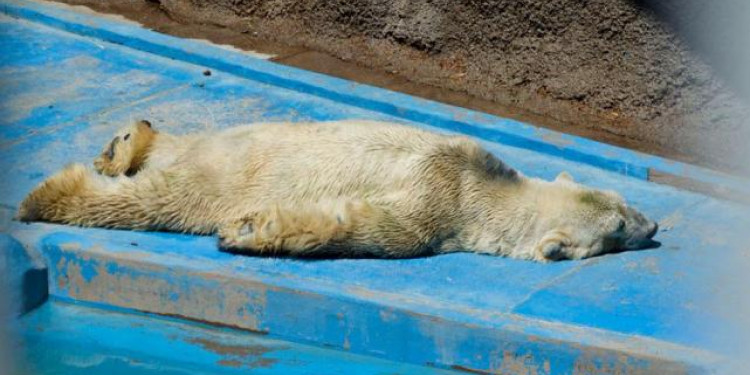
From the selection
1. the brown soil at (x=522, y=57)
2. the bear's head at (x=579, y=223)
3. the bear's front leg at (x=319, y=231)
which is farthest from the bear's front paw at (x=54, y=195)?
the brown soil at (x=522, y=57)

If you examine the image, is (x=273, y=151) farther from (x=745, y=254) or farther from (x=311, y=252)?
(x=745, y=254)

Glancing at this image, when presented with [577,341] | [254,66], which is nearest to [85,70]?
[254,66]

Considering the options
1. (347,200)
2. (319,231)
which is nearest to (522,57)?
(347,200)

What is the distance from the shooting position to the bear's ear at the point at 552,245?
15.2 feet

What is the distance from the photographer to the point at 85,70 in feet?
21.2

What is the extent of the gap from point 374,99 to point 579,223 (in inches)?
73.3

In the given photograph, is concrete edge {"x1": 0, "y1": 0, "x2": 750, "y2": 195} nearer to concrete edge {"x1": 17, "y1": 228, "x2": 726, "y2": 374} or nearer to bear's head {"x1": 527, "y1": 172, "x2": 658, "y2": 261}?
Answer: bear's head {"x1": 527, "y1": 172, "x2": 658, "y2": 261}

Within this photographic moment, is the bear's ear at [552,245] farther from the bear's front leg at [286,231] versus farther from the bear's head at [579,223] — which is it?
the bear's front leg at [286,231]

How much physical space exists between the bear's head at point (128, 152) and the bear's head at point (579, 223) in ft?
4.96

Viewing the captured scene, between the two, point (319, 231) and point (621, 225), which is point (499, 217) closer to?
point (621, 225)

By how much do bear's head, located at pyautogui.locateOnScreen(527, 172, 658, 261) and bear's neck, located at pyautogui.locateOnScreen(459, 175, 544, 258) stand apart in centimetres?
3

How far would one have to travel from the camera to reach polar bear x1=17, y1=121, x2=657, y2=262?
451 cm

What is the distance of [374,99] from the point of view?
626cm

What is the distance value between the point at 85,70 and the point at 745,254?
341cm
